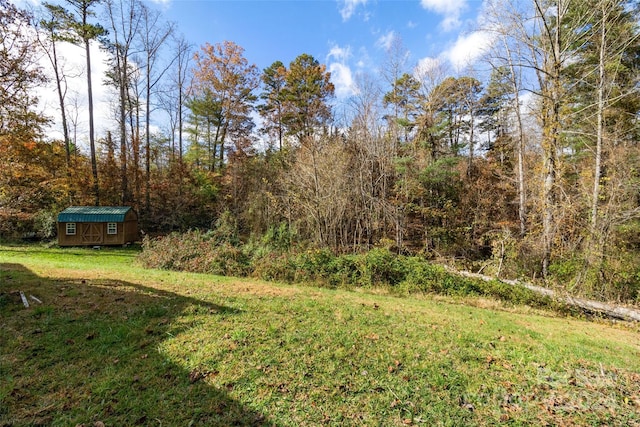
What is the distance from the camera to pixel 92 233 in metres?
13.8

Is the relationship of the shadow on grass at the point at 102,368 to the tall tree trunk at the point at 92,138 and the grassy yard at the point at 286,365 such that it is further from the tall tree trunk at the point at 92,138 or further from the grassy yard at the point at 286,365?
the tall tree trunk at the point at 92,138

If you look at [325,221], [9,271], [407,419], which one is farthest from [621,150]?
[9,271]

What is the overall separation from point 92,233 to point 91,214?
3.21 ft

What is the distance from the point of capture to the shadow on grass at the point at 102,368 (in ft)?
7.57

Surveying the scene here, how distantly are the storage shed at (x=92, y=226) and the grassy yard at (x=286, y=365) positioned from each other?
33.0ft

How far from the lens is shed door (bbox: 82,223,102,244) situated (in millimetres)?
13711

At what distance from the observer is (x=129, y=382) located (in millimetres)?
2713

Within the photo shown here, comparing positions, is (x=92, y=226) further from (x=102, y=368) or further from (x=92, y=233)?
(x=102, y=368)

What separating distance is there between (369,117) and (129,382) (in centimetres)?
1215

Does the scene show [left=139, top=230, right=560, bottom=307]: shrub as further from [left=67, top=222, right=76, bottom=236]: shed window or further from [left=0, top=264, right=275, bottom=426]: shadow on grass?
[left=67, top=222, right=76, bottom=236]: shed window

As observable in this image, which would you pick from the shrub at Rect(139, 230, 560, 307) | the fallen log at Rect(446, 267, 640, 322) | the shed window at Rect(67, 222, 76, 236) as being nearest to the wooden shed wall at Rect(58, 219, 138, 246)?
the shed window at Rect(67, 222, 76, 236)

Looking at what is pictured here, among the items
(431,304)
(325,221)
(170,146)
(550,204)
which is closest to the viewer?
(431,304)

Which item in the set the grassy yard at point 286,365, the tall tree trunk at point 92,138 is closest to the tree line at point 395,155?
the tall tree trunk at point 92,138

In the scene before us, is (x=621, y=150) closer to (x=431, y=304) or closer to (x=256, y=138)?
(x=431, y=304)
